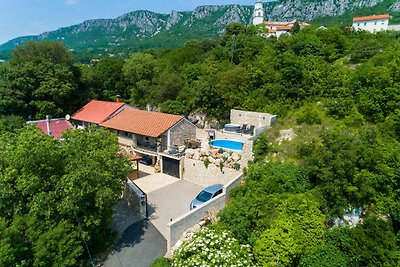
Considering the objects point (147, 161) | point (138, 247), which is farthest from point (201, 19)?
point (138, 247)

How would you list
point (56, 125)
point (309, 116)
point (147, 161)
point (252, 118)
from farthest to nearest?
point (56, 125)
point (147, 161)
point (252, 118)
point (309, 116)

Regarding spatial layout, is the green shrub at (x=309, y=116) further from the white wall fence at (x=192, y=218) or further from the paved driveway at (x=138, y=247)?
the paved driveway at (x=138, y=247)

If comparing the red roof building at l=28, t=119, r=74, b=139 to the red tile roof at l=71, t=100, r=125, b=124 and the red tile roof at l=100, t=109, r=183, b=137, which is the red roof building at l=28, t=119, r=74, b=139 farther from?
the red tile roof at l=100, t=109, r=183, b=137

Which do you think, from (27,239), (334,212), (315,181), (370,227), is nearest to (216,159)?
(315,181)

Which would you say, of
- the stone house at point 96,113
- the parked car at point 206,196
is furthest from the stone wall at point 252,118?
A: the stone house at point 96,113

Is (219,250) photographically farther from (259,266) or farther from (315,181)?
(315,181)

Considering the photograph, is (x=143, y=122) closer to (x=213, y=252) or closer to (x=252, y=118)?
(x=252, y=118)

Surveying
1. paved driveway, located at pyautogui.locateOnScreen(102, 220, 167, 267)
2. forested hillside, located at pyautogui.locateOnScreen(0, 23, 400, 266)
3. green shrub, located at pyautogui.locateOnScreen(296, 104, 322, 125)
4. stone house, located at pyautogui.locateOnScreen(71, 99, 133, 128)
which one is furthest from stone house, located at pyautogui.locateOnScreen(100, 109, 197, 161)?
green shrub, located at pyautogui.locateOnScreen(296, 104, 322, 125)
